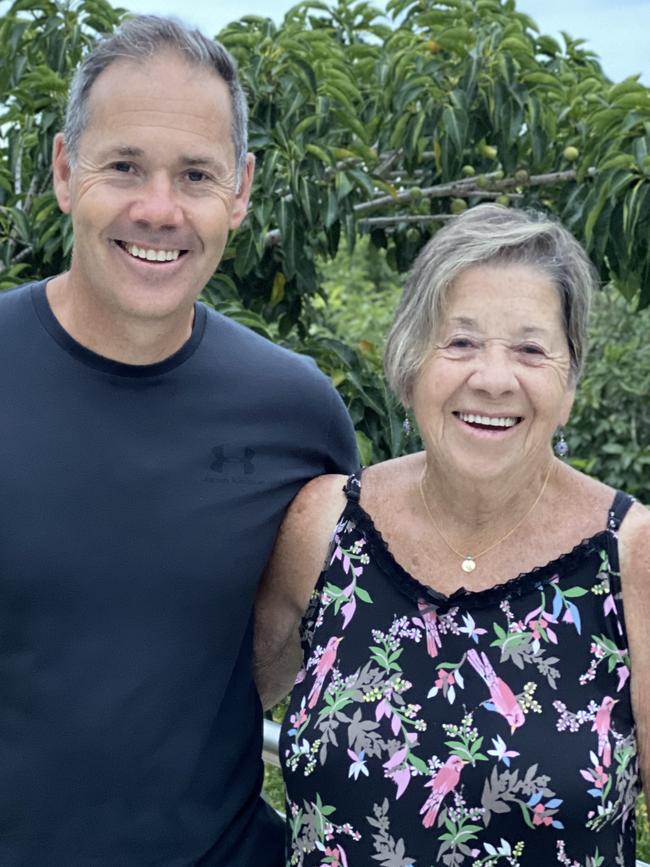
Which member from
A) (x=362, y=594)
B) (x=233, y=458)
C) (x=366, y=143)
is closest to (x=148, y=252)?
(x=233, y=458)

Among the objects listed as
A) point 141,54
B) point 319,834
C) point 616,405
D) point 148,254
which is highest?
point 141,54

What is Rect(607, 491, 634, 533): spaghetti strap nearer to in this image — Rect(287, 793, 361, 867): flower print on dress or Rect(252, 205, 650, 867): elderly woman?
Rect(252, 205, 650, 867): elderly woman

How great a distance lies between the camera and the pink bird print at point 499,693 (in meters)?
2.00

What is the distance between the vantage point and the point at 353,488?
2.29 metres

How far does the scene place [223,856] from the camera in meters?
2.19

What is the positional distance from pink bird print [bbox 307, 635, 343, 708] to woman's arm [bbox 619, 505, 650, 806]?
0.47 metres

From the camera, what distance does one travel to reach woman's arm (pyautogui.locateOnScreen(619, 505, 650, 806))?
2.00 m

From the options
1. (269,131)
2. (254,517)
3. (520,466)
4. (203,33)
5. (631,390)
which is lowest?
(631,390)

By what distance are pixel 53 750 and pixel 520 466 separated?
87 centimetres

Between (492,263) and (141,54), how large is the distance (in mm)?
666

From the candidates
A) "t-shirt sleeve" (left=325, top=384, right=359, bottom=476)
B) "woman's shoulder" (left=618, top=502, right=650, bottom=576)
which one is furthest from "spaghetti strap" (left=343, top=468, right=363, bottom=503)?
"woman's shoulder" (left=618, top=502, right=650, bottom=576)

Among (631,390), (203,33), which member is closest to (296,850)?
(203,33)

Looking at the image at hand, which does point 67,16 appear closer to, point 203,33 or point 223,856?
point 203,33

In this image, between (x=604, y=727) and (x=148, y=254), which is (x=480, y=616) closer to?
(x=604, y=727)
